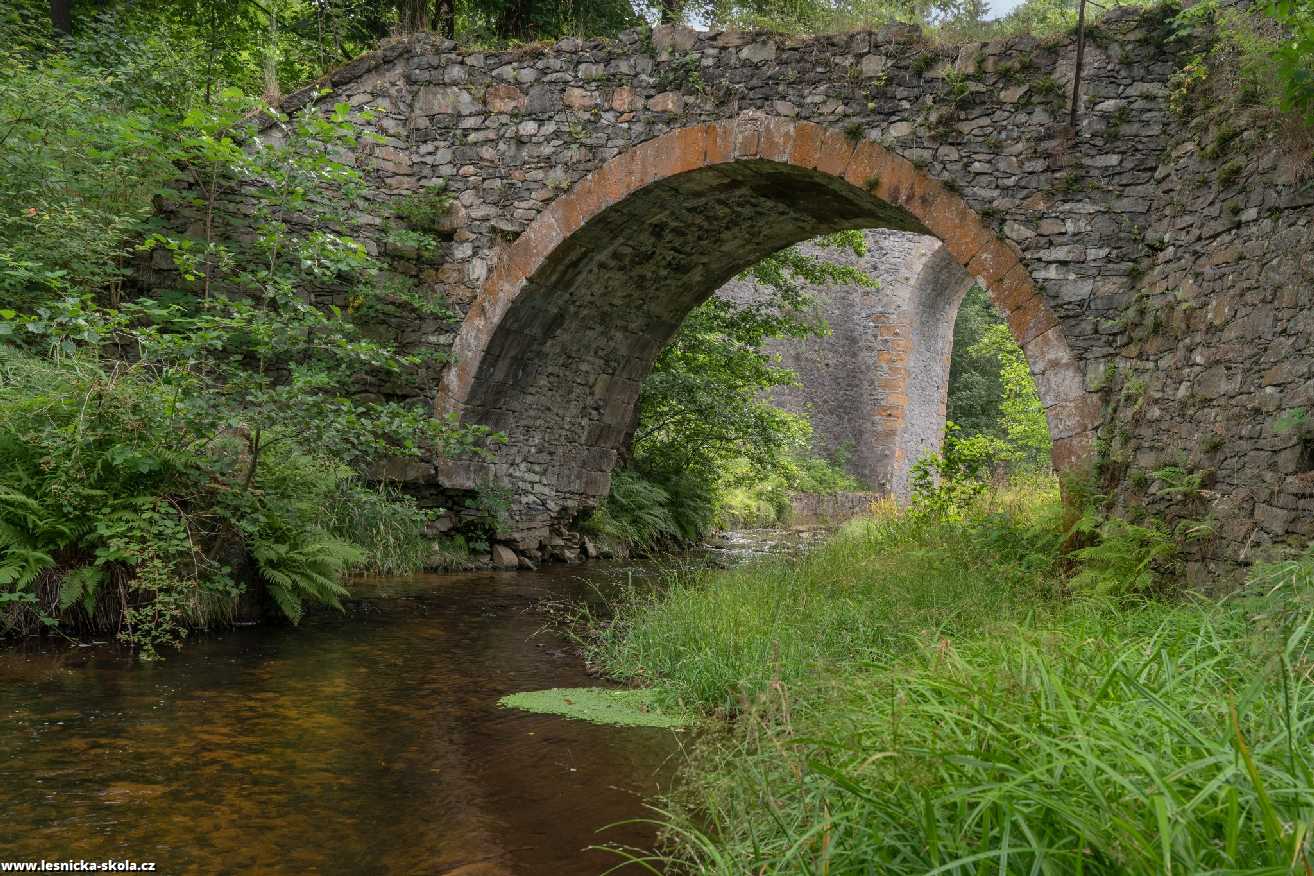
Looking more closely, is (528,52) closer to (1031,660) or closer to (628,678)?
(628,678)

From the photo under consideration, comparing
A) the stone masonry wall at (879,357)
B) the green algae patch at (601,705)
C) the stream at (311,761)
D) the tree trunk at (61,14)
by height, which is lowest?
the green algae patch at (601,705)

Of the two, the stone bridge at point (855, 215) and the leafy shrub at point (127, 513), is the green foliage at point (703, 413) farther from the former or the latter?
the leafy shrub at point (127, 513)

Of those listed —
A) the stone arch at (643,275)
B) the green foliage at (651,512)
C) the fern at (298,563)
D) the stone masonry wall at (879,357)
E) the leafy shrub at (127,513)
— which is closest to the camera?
the leafy shrub at (127,513)

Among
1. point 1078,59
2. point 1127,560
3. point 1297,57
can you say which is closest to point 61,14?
point 1078,59

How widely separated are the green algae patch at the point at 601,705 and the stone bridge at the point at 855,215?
2628mm

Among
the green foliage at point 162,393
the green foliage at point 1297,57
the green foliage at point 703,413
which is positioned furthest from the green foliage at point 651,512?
the green foliage at point 1297,57

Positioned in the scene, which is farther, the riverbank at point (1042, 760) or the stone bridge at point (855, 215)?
the stone bridge at point (855, 215)

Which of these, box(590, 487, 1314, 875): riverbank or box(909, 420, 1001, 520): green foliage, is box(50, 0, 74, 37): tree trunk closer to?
box(909, 420, 1001, 520): green foliage

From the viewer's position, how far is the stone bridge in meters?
4.86

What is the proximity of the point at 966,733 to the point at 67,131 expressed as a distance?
6.36 meters

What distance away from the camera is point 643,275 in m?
8.94

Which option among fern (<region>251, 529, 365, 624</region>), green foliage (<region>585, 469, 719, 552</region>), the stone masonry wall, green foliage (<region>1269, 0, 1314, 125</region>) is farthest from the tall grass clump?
the stone masonry wall

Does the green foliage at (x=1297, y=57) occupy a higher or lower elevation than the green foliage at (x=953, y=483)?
higher

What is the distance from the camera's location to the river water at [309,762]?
261 cm
